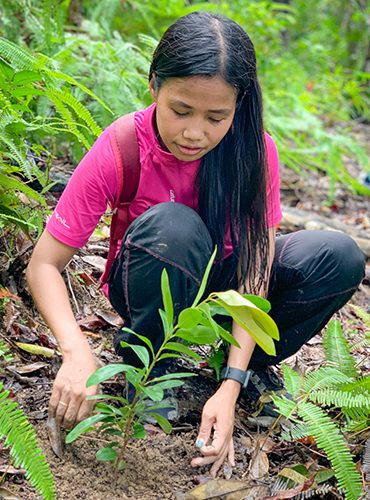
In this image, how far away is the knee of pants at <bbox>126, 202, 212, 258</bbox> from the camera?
7.77 ft

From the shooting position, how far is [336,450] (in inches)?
84.7

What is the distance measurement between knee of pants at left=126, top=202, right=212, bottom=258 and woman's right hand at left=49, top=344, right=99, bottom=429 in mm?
458

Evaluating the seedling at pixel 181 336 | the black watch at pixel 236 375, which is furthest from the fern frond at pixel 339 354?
the seedling at pixel 181 336

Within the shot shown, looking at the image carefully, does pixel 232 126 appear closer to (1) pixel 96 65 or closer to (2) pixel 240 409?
(2) pixel 240 409

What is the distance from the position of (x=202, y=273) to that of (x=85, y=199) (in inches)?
18.8

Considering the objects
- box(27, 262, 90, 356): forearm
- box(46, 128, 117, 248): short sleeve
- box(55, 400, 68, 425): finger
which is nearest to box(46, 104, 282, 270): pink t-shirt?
box(46, 128, 117, 248): short sleeve

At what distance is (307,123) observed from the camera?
6820 millimetres

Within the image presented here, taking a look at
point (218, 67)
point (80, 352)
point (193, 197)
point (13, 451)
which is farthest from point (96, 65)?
point (13, 451)

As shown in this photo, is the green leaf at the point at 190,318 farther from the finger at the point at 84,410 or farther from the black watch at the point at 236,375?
the black watch at the point at 236,375

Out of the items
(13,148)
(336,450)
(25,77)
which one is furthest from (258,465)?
(25,77)

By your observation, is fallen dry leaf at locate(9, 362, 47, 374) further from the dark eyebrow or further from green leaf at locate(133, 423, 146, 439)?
the dark eyebrow

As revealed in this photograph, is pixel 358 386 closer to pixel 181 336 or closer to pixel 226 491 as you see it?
pixel 226 491

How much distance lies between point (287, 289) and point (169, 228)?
69cm

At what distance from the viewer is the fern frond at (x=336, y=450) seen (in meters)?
2.11
